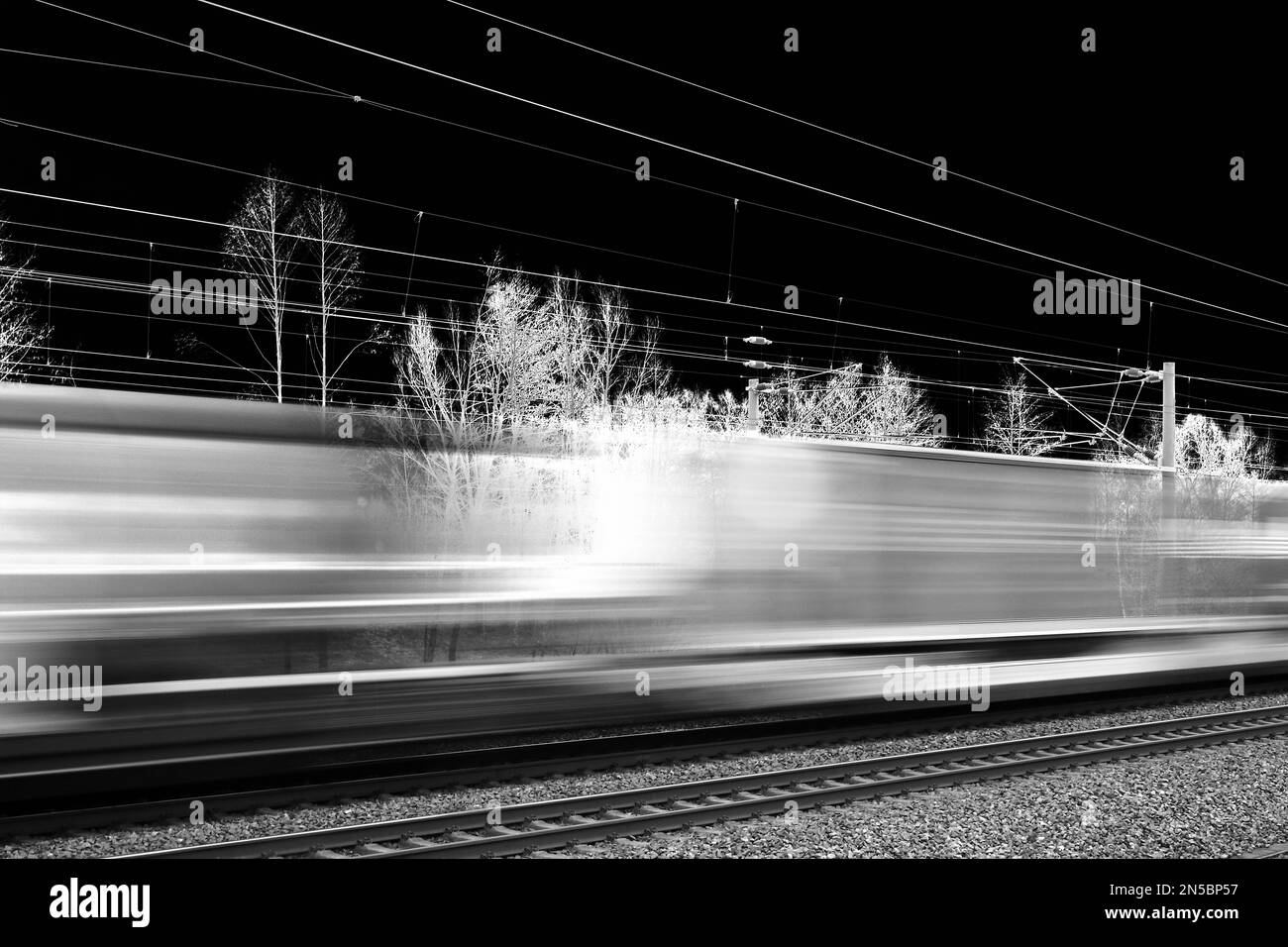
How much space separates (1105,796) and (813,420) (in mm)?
30309

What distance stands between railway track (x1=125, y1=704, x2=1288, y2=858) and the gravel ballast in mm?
217

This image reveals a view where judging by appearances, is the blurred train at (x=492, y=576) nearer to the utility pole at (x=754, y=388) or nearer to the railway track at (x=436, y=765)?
the railway track at (x=436, y=765)

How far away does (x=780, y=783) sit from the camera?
328 inches

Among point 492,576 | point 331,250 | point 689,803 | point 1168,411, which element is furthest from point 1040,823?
point 331,250

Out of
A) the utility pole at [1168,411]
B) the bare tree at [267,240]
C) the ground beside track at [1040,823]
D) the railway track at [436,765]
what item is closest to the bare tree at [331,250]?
the bare tree at [267,240]

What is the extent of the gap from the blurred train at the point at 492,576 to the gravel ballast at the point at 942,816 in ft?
1.87

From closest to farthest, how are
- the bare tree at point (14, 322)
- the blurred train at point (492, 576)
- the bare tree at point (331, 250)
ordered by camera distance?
the blurred train at point (492, 576), the bare tree at point (14, 322), the bare tree at point (331, 250)

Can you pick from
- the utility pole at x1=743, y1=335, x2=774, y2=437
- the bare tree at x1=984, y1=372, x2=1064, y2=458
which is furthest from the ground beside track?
the bare tree at x1=984, y1=372, x2=1064, y2=458

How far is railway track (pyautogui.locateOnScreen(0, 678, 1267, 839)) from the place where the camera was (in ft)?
23.4

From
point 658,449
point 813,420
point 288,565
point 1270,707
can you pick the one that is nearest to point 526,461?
point 658,449

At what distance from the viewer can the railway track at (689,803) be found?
6.43m

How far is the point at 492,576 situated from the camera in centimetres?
875
